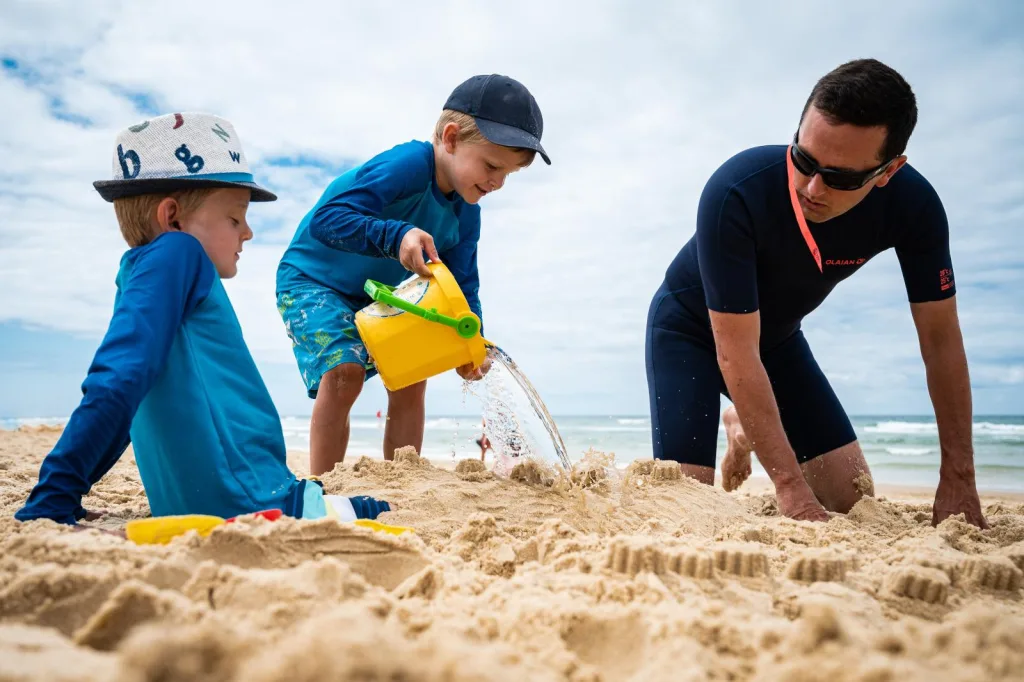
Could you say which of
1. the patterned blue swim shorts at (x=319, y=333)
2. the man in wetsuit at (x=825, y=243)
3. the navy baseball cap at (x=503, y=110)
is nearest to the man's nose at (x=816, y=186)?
the man in wetsuit at (x=825, y=243)

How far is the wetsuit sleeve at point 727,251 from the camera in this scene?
2.43 meters

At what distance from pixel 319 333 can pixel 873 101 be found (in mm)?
2119

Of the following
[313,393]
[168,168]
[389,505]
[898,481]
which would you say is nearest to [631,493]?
[389,505]

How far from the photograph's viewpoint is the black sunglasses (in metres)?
2.22

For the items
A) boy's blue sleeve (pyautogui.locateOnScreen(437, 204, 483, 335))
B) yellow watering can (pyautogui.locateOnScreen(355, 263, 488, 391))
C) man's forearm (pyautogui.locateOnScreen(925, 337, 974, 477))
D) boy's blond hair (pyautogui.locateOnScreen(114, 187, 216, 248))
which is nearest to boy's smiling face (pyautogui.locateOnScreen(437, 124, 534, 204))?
boy's blue sleeve (pyautogui.locateOnScreen(437, 204, 483, 335))

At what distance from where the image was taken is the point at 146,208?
194 cm

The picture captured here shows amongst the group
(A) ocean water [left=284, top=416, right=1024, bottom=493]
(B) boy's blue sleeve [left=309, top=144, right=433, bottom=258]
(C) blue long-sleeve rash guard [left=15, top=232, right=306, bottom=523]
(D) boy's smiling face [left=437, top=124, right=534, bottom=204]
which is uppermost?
(D) boy's smiling face [left=437, top=124, right=534, bottom=204]

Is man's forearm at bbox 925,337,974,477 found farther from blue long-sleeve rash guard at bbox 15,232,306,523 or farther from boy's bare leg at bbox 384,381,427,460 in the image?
blue long-sleeve rash guard at bbox 15,232,306,523

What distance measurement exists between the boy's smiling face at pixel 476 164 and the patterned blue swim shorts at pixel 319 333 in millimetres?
707

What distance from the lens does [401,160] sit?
2.79m

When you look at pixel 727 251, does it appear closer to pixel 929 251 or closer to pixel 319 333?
pixel 929 251

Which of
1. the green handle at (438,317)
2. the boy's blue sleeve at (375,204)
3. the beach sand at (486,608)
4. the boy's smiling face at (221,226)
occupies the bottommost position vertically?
the beach sand at (486,608)

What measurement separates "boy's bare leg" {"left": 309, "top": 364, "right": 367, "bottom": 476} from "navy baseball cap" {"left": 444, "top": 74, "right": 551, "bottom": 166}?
1.10 m

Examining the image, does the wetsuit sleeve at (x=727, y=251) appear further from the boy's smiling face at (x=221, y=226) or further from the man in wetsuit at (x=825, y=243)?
the boy's smiling face at (x=221, y=226)
